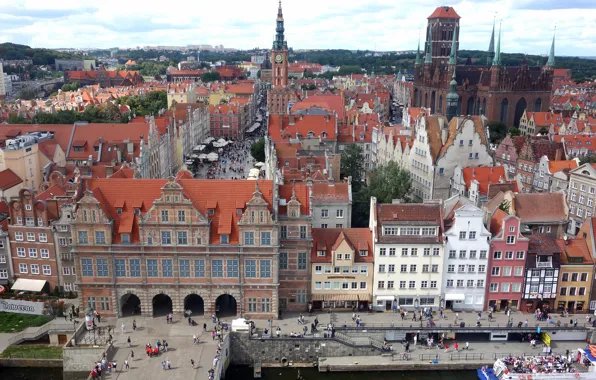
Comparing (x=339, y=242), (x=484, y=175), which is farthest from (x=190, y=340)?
(x=484, y=175)

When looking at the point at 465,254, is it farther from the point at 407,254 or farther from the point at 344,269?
the point at 344,269

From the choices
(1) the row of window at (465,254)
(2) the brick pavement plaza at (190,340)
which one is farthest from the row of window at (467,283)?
(2) the brick pavement plaza at (190,340)

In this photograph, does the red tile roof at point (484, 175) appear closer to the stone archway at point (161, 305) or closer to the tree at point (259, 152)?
the stone archway at point (161, 305)

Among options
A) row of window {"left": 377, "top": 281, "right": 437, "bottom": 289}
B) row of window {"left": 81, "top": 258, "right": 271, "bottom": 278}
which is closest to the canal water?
row of window {"left": 377, "top": 281, "right": 437, "bottom": 289}

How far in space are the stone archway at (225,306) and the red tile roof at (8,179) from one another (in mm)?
42358

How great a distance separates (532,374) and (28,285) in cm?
5953

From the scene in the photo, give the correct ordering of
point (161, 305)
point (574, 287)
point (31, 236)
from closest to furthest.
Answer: point (161, 305) → point (574, 287) → point (31, 236)

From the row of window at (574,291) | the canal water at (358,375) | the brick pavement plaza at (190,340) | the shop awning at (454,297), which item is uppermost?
the row of window at (574,291)

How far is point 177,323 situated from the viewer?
60125 millimetres

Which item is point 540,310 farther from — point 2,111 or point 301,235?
point 2,111

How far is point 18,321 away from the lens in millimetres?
62500

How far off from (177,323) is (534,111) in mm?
154870

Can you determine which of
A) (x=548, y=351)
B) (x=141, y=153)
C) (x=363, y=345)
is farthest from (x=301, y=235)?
(x=141, y=153)

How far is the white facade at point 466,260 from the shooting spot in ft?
206
